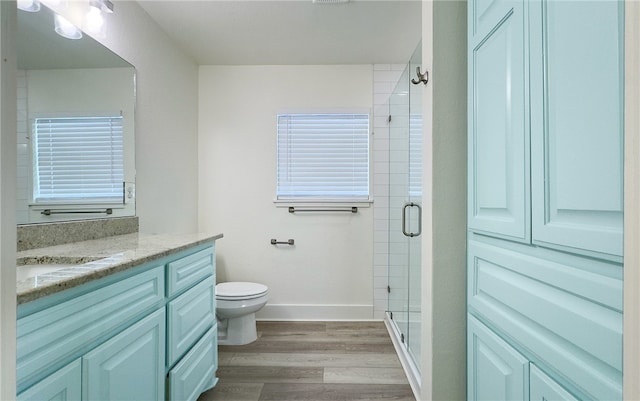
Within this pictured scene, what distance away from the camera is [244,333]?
7.81ft

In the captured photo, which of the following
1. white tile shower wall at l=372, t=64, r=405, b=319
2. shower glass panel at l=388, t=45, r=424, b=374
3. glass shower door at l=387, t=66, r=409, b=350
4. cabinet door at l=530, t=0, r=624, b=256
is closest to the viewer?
cabinet door at l=530, t=0, r=624, b=256

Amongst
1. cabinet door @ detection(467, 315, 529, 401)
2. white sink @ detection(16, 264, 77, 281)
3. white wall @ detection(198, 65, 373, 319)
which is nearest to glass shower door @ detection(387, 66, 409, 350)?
white wall @ detection(198, 65, 373, 319)

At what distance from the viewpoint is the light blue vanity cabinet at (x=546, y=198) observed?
594mm

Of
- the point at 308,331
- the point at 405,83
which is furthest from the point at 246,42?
the point at 308,331

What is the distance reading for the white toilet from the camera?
7.39 ft

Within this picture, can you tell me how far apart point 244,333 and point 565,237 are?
2.22 metres

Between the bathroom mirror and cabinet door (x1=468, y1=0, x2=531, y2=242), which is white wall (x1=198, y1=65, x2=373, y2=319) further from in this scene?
cabinet door (x1=468, y1=0, x2=531, y2=242)

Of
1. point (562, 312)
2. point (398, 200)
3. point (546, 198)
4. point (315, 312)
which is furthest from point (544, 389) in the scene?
point (315, 312)

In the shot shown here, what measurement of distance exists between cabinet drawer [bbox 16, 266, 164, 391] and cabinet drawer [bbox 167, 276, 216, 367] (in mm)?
204

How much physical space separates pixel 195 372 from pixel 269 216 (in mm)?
1506

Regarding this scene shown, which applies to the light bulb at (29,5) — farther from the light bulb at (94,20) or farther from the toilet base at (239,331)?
the toilet base at (239,331)

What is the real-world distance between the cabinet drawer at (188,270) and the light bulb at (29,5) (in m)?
1.27

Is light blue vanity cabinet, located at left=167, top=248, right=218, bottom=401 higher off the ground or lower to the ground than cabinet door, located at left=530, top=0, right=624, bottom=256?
lower

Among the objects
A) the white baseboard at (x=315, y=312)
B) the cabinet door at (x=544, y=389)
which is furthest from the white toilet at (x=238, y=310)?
the cabinet door at (x=544, y=389)
